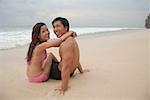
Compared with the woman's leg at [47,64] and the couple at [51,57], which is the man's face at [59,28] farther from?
the woman's leg at [47,64]

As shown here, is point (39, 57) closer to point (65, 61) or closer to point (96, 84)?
point (65, 61)

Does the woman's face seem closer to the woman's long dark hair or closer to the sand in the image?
the woman's long dark hair

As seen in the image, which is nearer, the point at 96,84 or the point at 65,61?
the point at 65,61

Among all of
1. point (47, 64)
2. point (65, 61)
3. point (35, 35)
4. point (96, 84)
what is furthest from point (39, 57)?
point (96, 84)

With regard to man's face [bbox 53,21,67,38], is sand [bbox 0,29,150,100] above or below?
below

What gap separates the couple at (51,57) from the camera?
2238 millimetres

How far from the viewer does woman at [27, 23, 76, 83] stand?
7.91ft

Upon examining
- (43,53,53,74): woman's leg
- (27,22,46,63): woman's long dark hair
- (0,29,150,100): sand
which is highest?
(27,22,46,63): woman's long dark hair

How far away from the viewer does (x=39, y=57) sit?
2.49 m

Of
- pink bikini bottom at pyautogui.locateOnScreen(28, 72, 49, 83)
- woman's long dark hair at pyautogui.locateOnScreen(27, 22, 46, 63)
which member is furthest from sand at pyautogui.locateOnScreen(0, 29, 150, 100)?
woman's long dark hair at pyautogui.locateOnScreen(27, 22, 46, 63)

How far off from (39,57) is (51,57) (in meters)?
0.12

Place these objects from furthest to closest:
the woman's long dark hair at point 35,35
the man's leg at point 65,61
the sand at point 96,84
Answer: the woman's long dark hair at point 35,35, the man's leg at point 65,61, the sand at point 96,84

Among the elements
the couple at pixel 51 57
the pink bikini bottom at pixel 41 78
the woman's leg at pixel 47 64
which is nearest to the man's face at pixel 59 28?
the couple at pixel 51 57

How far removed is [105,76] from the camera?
2553 millimetres
